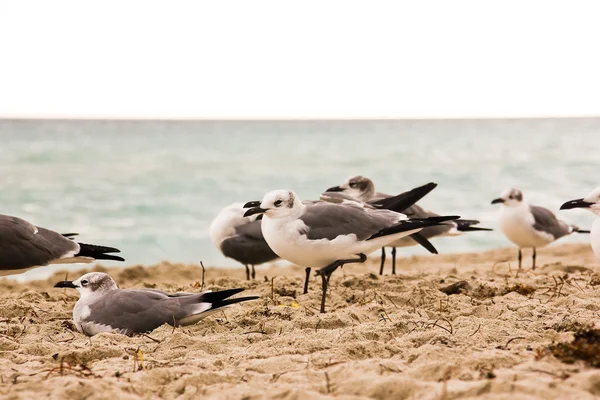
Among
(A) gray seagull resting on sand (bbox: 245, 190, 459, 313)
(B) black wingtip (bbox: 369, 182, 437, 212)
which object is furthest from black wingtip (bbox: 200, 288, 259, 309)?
(B) black wingtip (bbox: 369, 182, 437, 212)

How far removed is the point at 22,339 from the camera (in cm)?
457

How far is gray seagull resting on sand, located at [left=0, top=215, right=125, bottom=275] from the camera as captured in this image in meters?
5.66

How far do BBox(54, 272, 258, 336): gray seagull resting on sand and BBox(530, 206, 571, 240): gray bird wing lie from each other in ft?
16.6

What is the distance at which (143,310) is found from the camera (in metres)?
4.78

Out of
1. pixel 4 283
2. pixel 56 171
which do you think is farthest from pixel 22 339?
pixel 56 171

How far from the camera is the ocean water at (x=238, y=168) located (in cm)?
1460

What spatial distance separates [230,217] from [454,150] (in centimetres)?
2231

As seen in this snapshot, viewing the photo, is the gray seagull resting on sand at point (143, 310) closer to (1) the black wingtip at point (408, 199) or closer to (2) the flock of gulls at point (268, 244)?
(2) the flock of gulls at point (268, 244)

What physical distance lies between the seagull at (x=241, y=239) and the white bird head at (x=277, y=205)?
1845mm

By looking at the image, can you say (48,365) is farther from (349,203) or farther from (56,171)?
(56,171)

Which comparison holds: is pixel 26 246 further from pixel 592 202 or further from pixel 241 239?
pixel 592 202

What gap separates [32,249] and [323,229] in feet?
7.21

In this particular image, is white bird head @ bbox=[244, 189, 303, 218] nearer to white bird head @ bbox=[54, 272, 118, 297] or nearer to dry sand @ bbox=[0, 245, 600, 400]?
dry sand @ bbox=[0, 245, 600, 400]

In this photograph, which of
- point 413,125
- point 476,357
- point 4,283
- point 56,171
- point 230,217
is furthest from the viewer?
point 413,125
